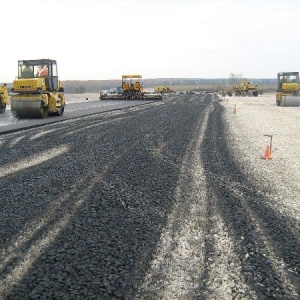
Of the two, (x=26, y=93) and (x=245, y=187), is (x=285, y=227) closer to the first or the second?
(x=245, y=187)

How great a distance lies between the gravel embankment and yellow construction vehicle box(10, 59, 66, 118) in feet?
30.1

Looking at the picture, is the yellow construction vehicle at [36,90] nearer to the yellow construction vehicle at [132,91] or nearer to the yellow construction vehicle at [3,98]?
the yellow construction vehicle at [3,98]

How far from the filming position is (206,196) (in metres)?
6.55

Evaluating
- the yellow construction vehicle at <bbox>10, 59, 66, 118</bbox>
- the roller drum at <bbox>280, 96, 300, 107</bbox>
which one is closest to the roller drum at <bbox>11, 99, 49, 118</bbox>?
the yellow construction vehicle at <bbox>10, 59, 66, 118</bbox>

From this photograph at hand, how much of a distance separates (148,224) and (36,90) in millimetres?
15892

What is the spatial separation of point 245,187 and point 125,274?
13.4 ft

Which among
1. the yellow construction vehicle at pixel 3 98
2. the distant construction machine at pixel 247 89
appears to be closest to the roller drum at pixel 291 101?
the yellow construction vehicle at pixel 3 98

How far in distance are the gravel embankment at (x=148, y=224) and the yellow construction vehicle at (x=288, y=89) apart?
24203 mm

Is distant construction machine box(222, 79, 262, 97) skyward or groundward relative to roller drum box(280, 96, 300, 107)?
skyward

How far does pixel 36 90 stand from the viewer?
1919cm

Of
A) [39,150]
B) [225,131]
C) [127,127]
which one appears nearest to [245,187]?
[39,150]

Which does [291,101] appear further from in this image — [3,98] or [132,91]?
[3,98]

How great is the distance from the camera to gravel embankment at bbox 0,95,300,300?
358 cm

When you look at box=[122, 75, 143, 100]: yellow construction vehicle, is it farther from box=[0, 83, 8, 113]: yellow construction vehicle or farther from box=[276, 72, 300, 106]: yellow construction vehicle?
box=[0, 83, 8, 113]: yellow construction vehicle
